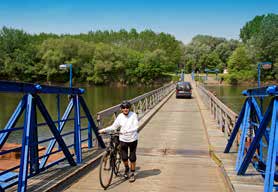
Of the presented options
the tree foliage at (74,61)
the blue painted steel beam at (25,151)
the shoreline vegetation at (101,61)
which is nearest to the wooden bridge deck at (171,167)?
the blue painted steel beam at (25,151)

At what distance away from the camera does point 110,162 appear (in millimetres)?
6551

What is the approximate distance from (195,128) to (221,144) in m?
4.45

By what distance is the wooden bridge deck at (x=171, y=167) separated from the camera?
6496 millimetres

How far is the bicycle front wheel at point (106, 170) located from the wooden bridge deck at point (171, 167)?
5.6 inches

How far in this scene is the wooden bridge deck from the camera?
→ 6496 millimetres

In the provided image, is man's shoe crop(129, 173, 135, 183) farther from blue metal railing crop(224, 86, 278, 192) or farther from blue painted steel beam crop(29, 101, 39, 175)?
blue metal railing crop(224, 86, 278, 192)

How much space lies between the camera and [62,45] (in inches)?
3752

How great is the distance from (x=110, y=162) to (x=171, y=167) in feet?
6.54

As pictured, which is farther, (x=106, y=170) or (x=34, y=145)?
(x=106, y=170)

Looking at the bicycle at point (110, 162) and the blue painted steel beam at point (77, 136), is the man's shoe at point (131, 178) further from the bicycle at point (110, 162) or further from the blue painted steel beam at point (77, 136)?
the blue painted steel beam at point (77, 136)

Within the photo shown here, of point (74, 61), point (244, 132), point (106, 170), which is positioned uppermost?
point (74, 61)

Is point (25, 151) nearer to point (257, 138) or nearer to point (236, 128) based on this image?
point (257, 138)

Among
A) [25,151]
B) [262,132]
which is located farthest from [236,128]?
[25,151]

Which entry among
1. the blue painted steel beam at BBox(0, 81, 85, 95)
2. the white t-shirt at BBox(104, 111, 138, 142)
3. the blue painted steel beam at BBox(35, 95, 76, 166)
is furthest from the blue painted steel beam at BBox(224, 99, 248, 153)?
the blue painted steel beam at BBox(0, 81, 85, 95)
